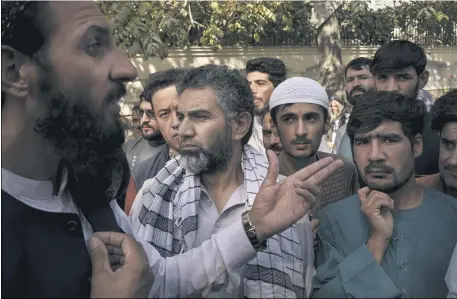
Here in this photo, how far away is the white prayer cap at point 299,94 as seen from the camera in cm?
338

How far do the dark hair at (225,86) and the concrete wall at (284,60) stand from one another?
29.9 ft

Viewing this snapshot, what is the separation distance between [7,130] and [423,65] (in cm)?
302

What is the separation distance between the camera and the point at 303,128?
331 cm

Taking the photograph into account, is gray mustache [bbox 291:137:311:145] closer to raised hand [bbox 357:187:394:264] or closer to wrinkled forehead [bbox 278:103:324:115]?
wrinkled forehead [bbox 278:103:324:115]

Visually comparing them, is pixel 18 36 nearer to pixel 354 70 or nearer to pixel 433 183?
pixel 433 183

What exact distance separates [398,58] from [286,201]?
2.29m

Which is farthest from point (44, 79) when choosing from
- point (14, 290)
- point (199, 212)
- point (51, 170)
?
point (199, 212)

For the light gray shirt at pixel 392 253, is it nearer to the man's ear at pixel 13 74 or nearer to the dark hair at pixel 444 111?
the dark hair at pixel 444 111

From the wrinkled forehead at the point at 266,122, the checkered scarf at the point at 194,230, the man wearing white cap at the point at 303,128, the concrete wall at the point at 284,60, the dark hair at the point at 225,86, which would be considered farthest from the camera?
the concrete wall at the point at 284,60

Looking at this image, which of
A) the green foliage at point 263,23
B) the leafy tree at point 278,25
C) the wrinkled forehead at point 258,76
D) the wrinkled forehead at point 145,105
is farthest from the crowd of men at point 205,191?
the green foliage at point 263,23

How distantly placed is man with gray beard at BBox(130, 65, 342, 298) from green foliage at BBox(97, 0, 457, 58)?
4743 mm

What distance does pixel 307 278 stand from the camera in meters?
2.34

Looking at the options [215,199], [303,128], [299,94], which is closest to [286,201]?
[215,199]

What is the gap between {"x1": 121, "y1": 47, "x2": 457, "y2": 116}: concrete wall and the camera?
13438 millimetres
